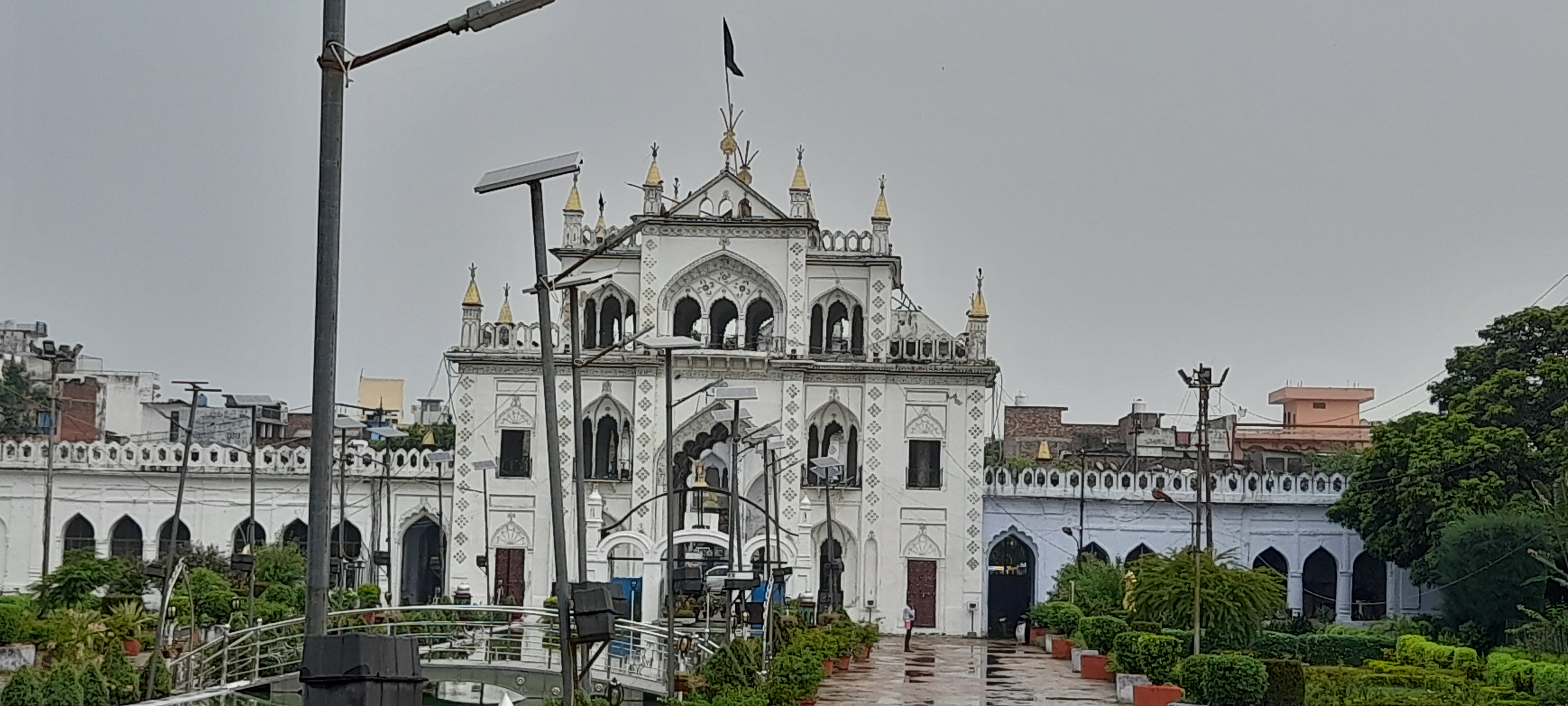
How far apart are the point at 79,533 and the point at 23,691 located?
31876 mm

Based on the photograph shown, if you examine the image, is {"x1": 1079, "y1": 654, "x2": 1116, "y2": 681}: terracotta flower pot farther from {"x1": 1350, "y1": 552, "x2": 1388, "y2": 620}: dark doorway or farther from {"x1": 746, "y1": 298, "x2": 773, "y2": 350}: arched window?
{"x1": 1350, "y1": 552, "x2": 1388, "y2": 620}: dark doorway

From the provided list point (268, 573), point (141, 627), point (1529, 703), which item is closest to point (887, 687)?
point (1529, 703)

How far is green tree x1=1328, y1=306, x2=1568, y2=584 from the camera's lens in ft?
129

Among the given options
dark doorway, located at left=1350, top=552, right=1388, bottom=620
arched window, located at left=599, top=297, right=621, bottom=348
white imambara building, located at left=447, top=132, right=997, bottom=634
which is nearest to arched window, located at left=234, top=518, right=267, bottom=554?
white imambara building, located at left=447, top=132, right=997, bottom=634

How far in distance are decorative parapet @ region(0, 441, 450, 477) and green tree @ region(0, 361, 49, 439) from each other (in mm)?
5912

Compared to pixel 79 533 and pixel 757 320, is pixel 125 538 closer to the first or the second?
pixel 79 533

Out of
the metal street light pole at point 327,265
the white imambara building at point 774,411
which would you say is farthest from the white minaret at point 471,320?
the metal street light pole at point 327,265

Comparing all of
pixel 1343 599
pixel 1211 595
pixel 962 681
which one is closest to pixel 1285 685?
pixel 1211 595

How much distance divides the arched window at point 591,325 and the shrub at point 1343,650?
18.3 metres

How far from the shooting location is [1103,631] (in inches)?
1297

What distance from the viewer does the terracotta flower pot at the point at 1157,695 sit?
25.2m

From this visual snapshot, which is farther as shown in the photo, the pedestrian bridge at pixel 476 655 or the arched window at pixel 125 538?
the arched window at pixel 125 538

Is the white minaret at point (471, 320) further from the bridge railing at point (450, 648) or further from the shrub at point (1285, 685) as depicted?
the shrub at point (1285, 685)

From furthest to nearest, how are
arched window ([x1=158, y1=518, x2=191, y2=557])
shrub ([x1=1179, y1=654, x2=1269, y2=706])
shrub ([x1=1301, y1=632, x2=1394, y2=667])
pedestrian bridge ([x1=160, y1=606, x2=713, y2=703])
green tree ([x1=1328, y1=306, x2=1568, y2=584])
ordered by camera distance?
arched window ([x1=158, y1=518, x2=191, y2=557]) < green tree ([x1=1328, y1=306, x2=1568, y2=584]) < shrub ([x1=1301, y1=632, x2=1394, y2=667]) < pedestrian bridge ([x1=160, y1=606, x2=713, y2=703]) < shrub ([x1=1179, y1=654, x2=1269, y2=706])
